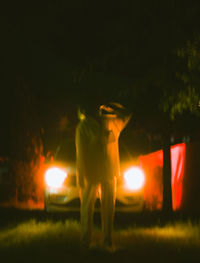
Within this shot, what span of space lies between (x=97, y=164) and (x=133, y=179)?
313 cm

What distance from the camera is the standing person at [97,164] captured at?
6523 mm

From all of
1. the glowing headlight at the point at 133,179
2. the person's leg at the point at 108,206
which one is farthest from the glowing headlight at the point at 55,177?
the person's leg at the point at 108,206

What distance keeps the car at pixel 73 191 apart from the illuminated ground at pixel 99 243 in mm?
413

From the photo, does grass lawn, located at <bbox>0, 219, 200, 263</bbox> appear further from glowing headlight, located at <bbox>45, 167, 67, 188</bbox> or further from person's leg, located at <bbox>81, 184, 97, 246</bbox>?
glowing headlight, located at <bbox>45, 167, 67, 188</bbox>

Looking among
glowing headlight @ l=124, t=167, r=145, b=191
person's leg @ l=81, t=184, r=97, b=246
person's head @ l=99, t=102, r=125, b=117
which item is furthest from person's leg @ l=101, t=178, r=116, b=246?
glowing headlight @ l=124, t=167, r=145, b=191

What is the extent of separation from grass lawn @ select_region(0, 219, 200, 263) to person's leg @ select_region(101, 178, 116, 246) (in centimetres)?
21

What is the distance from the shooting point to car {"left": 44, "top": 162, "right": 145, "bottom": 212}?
9320mm

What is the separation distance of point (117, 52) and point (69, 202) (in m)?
3.10

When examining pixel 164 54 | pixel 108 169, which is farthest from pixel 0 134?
pixel 108 169

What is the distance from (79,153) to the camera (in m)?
6.69

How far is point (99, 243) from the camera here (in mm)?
7168

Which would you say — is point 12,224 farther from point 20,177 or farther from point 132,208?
point 20,177

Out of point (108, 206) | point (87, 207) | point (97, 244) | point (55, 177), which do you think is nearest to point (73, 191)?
point (55, 177)

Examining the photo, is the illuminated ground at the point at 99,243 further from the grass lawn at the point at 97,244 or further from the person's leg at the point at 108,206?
the person's leg at the point at 108,206
